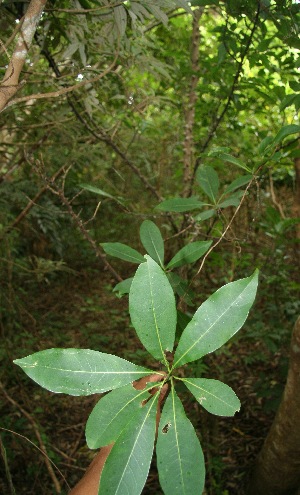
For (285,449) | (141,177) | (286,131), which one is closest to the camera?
(286,131)

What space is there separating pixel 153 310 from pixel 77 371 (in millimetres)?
176

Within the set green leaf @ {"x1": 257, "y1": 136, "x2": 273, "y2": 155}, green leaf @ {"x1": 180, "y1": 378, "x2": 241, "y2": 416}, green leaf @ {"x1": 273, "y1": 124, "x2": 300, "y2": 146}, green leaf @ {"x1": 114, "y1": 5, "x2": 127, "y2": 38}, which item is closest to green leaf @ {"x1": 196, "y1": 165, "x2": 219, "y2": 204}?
green leaf @ {"x1": 257, "y1": 136, "x2": 273, "y2": 155}

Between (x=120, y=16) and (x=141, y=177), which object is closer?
(x=120, y=16)

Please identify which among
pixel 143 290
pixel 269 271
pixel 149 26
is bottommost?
pixel 269 271

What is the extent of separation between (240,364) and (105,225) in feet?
6.92

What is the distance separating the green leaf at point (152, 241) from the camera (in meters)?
1.34

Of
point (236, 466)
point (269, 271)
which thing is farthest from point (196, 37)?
point (236, 466)

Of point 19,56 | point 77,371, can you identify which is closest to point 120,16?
point 19,56

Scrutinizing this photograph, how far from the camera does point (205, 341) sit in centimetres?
79

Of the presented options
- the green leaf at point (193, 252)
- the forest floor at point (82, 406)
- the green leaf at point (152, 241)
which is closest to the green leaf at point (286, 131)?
the green leaf at point (193, 252)

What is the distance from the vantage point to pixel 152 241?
135cm

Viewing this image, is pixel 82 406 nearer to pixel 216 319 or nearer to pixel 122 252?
pixel 122 252

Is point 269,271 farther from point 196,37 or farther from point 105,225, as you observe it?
point 105,225

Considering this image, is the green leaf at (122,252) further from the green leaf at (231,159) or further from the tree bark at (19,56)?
the tree bark at (19,56)
